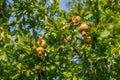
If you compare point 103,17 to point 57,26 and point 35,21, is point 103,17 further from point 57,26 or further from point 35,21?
point 35,21

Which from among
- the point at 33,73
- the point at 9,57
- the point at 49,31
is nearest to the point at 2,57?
the point at 9,57

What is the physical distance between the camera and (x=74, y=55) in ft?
19.6

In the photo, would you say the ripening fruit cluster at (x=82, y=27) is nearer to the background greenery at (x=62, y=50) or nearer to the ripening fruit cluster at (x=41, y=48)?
the background greenery at (x=62, y=50)

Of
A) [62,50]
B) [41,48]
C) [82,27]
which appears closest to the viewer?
[82,27]

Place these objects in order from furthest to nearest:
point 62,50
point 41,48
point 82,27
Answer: point 62,50 < point 41,48 < point 82,27

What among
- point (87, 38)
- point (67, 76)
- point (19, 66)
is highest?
point (87, 38)

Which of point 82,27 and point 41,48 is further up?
point 82,27

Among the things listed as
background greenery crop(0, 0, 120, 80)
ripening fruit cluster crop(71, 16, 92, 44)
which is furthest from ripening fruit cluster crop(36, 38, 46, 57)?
ripening fruit cluster crop(71, 16, 92, 44)

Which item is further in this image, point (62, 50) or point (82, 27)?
point (62, 50)

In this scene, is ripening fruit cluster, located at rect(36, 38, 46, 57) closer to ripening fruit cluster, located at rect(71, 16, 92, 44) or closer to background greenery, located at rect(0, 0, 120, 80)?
background greenery, located at rect(0, 0, 120, 80)

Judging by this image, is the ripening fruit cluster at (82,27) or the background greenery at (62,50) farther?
the background greenery at (62,50)

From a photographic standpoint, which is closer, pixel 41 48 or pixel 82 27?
pixel 82 27

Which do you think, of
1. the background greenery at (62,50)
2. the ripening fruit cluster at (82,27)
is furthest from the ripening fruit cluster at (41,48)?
the ripening fruit cluster at (82,27)

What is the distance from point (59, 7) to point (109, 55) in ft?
4.90
